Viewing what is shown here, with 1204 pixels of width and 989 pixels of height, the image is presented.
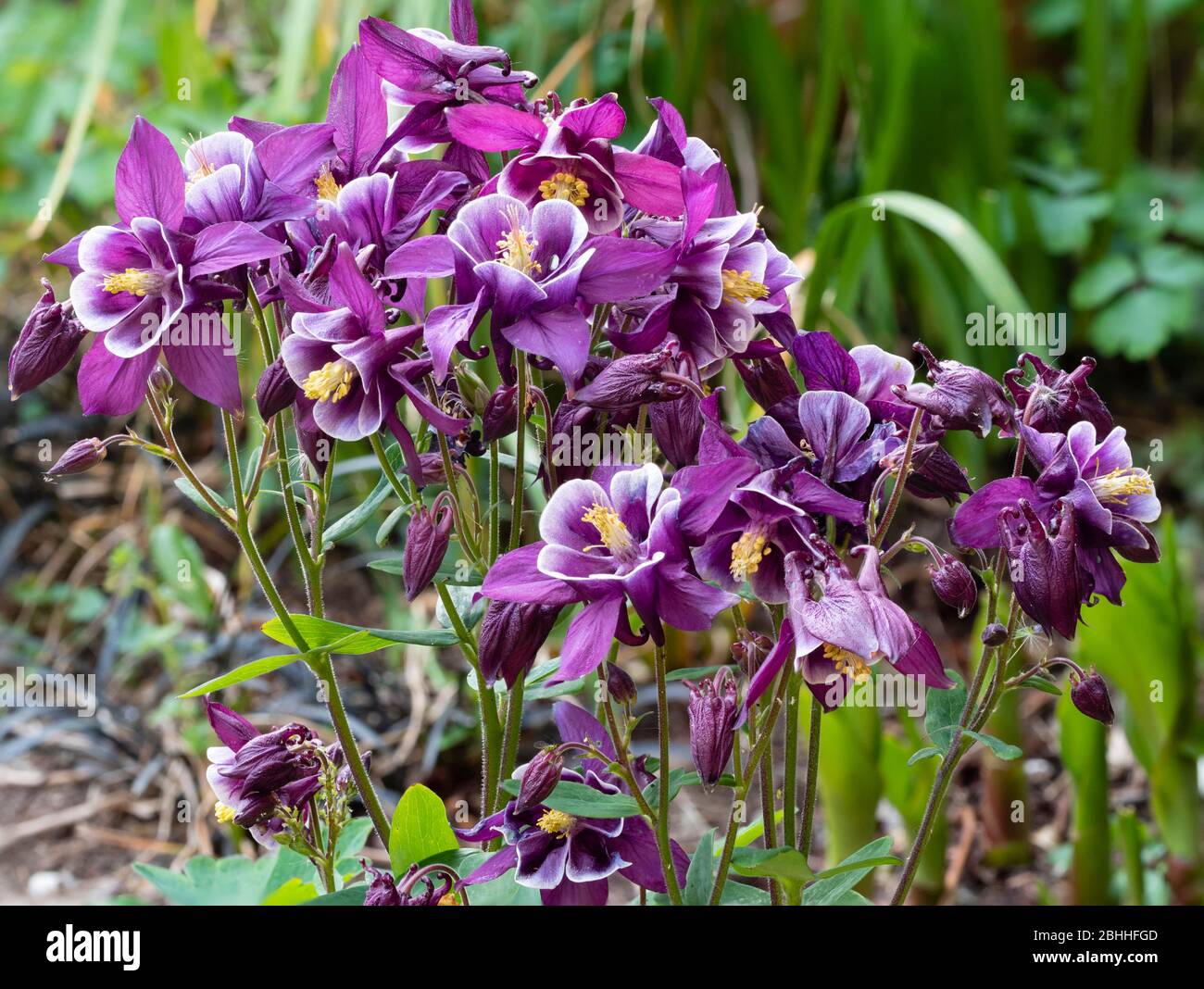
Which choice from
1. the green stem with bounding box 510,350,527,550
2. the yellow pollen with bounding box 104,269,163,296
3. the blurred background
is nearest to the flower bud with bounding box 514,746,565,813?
the green stem with bounding box 510,350,527,550

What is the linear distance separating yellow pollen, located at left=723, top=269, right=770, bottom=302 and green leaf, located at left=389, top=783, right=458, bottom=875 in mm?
370

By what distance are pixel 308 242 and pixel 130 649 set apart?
4.41ft

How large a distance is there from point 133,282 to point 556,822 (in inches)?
15.9

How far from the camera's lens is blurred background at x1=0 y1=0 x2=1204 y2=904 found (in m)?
1.39

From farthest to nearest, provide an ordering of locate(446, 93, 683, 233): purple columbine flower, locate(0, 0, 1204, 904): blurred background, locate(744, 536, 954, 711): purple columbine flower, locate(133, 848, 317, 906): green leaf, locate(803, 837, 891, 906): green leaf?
1. locate(0, 0, 1204, 904): blurred background
2. locate(133, 848, 317, 906): green leaf
3. locate(803, 837, 891, 906): green leaf
4. locate(446, 93, 683, 233): purple columbine flower
5. locate(744, 536, 954, 711): purple columbine flower

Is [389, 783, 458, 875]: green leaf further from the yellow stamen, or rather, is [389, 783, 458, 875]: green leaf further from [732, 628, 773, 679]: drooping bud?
the yellow stamen

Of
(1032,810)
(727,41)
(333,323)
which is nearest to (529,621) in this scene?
(333,323)

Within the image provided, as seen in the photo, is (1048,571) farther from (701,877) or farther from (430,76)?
(430,76)

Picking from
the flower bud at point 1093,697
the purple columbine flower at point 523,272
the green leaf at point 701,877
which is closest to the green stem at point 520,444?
the purple columbine flower at point 523,272

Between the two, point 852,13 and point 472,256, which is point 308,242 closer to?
point 472,256

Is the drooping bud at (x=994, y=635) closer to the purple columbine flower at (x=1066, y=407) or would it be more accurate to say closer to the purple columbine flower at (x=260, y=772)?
the purple columbine flower at (x=1066, y=407)

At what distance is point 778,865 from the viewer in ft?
2.28

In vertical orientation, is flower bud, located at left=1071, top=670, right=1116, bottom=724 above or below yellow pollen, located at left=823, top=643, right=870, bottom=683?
below

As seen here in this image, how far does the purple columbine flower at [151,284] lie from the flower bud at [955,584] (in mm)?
408
